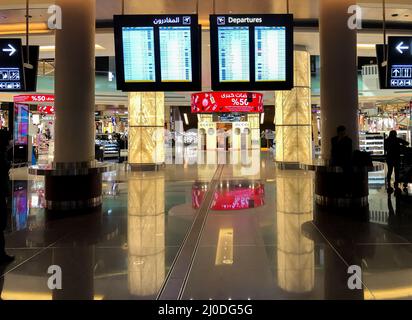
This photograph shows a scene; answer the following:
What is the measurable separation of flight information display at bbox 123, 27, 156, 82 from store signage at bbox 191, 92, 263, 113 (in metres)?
19.4

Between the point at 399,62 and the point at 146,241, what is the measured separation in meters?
7.24

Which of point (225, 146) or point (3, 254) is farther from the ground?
point (225, 146)

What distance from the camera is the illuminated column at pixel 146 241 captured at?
387cm

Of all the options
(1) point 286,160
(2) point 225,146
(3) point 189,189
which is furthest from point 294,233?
(2) point 225,146

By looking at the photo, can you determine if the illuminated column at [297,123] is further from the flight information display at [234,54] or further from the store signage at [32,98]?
the store signage at [32,98]

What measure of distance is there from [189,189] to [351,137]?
4632 mm

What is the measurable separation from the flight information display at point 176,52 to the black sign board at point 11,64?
328cm

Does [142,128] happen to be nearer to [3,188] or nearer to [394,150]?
[394,150]

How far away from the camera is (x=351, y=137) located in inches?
324

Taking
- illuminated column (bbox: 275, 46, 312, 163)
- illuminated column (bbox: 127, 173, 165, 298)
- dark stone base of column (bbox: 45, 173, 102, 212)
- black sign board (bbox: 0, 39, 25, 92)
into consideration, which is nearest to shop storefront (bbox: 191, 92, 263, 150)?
illuminated column (bbox: 275, 46, 312, 163)

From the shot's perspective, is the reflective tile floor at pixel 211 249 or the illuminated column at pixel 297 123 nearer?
the reflective tile floor at pixel 211 249

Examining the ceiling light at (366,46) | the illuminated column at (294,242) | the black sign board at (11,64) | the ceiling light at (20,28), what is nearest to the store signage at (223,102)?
the ceiling light at (366,46)
